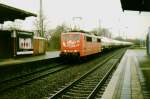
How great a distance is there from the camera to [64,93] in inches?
552

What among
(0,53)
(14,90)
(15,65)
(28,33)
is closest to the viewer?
(14,90)

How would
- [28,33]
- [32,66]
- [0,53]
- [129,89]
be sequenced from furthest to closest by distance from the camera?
[28,33]
[0,53]
[32,66]
[129,89]

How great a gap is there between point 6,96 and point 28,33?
20.6 meters

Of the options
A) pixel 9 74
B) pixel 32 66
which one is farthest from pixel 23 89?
pixel 32 66

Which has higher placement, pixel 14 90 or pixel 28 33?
pixel 28 33

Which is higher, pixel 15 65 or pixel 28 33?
pixel 28 33

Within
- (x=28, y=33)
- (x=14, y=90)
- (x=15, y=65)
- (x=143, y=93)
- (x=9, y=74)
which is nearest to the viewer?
(x=143, y=93)

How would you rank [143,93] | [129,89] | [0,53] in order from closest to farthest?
[143,93] < [129,89] < [0,53]

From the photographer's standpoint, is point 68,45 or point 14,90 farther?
point 68,45

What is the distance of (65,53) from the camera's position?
1254 inches

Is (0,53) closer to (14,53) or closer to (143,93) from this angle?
(14,53)

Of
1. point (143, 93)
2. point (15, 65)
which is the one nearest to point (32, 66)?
point (15, 65)

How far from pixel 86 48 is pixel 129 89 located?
20.1 meters

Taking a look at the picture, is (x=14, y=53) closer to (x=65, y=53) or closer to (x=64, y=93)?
(x=65, y=53)
